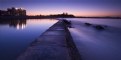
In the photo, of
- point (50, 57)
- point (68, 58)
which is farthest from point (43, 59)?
point (68, 58)

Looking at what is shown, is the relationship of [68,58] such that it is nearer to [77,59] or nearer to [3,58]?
[77,59]

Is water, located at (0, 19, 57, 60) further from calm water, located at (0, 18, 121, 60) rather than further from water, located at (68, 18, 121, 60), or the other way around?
water, located at (68, 18, 121, 60)

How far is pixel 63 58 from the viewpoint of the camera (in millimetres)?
8359

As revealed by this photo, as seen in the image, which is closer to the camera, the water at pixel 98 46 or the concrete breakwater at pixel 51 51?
the concrete breakwater at pixel 51 51

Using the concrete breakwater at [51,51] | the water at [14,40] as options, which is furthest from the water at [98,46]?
the water at [14,40]

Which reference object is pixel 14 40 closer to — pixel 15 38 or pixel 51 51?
pixel 15 38

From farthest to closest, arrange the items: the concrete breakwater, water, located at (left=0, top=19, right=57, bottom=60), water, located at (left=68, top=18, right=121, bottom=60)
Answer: water, located at (left=68, top=18, right=121, bottom=60) < water, located at (left=0, top=19, right=57, bottom=60) < the concrete breakwater

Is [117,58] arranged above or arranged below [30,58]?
below

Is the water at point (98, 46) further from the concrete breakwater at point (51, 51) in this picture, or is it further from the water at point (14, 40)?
the water at point (14, 40)

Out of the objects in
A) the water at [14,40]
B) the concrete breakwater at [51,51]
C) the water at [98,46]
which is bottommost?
the water at [98,46]

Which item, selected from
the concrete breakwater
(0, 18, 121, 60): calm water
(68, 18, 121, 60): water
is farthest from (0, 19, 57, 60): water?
(68, 18, 121, 60): water

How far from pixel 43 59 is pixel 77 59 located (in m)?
1.75

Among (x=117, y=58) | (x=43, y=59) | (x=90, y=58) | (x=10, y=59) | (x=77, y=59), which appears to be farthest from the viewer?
(x=117, y=58)

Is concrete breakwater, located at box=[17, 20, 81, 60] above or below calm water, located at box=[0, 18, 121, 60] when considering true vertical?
above
